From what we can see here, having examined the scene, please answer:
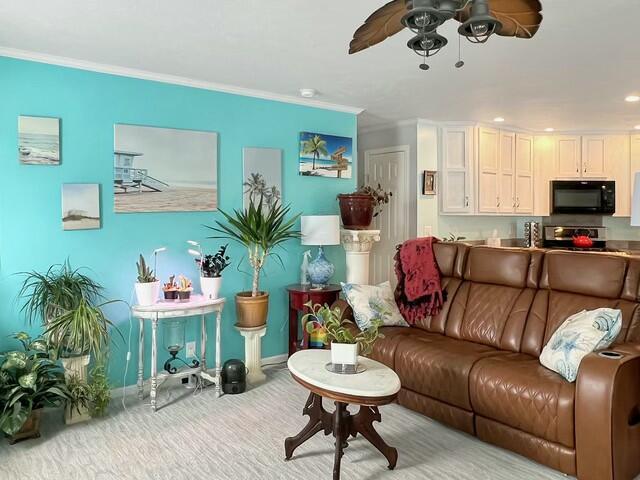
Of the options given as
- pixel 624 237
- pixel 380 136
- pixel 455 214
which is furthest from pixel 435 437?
pixel 624 237

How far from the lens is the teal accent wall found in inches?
126

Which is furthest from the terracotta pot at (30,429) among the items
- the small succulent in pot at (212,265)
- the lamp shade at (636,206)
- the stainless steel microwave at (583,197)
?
the stainless steel microwave at (583,197)

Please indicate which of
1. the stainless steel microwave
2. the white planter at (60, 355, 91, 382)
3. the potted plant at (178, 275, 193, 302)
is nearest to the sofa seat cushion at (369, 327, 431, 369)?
the potted plant at (178, 275, 193, 302)

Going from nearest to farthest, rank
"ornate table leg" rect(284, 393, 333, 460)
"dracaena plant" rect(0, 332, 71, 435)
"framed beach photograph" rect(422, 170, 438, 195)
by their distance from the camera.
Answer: "ornate table leg" rect(284, 393, 333, 460) < "dracaena plant" rect(0, 332, 71, 435) < "framed beach photograph" rect(422, 170, 438, 195)

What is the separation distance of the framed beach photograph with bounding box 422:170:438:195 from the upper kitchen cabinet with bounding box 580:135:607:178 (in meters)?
2.25

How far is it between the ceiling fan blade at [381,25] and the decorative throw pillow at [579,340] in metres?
1.83

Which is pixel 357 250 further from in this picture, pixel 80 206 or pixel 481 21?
pixel 481 21

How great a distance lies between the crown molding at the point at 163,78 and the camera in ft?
10.6

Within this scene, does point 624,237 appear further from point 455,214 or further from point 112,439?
point 112,439

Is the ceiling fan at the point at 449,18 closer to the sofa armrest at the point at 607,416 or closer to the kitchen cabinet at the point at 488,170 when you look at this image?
the sofa armrest at the point at 607,416

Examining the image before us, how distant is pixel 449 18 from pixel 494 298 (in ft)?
7.61

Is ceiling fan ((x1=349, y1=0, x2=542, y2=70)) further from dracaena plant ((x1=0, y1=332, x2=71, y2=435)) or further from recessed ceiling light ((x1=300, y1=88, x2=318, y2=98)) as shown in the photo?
dracaena plant ((x1=0, y1=332, x2=71, y2=435))

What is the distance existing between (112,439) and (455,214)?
4320mm

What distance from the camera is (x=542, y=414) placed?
245 centimetres
